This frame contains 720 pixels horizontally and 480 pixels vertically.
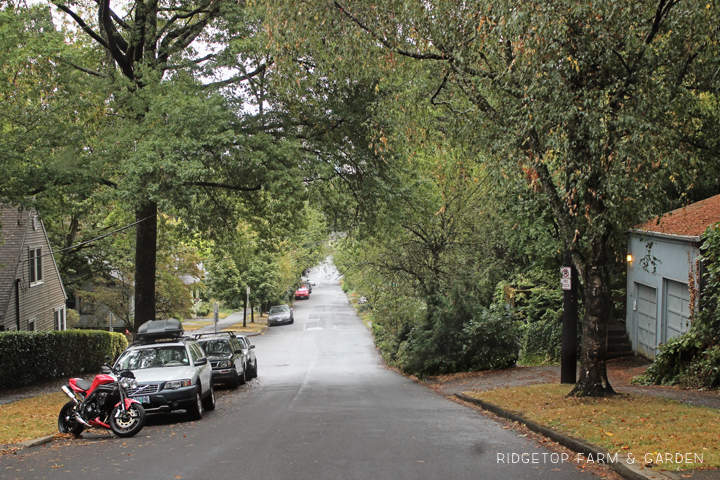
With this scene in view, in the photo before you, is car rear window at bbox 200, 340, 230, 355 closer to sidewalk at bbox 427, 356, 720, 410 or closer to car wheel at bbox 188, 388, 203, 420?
sidewalk at bbox 427, 356, 720, 410

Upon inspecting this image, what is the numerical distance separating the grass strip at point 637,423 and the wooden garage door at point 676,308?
233 inches

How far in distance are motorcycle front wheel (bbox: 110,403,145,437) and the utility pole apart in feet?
28.7

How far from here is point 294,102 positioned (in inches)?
703

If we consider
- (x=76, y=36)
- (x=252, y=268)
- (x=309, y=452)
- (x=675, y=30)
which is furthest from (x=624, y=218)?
(x=252, y=268)

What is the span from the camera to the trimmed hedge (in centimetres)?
1909

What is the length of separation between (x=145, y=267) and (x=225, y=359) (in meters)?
3.85

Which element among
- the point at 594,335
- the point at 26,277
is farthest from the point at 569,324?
the point at 26,277

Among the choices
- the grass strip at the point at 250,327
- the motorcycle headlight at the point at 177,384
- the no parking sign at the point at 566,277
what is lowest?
the grass strip at the point at 250,327

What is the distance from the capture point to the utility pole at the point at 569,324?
14.1 m

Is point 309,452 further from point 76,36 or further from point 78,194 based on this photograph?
point 76,36

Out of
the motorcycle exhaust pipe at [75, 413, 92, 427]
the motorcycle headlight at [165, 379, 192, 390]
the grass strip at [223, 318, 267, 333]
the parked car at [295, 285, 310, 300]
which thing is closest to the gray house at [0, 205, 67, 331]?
the motorcycle headlight at [165, 379, 192, 390]

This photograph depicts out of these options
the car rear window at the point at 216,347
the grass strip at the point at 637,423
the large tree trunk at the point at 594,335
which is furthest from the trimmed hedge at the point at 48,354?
the large tree trunk at the point at 594,335

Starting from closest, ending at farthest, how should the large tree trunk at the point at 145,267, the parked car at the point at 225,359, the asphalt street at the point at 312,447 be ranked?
the asphalt street at the point at 312,447 → the parked car at the point at 225,359 → the large tree trunk at the point at 145,267

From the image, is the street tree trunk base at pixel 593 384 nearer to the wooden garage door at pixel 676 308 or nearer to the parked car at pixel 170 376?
the wooden garage door at pixel 676 308
